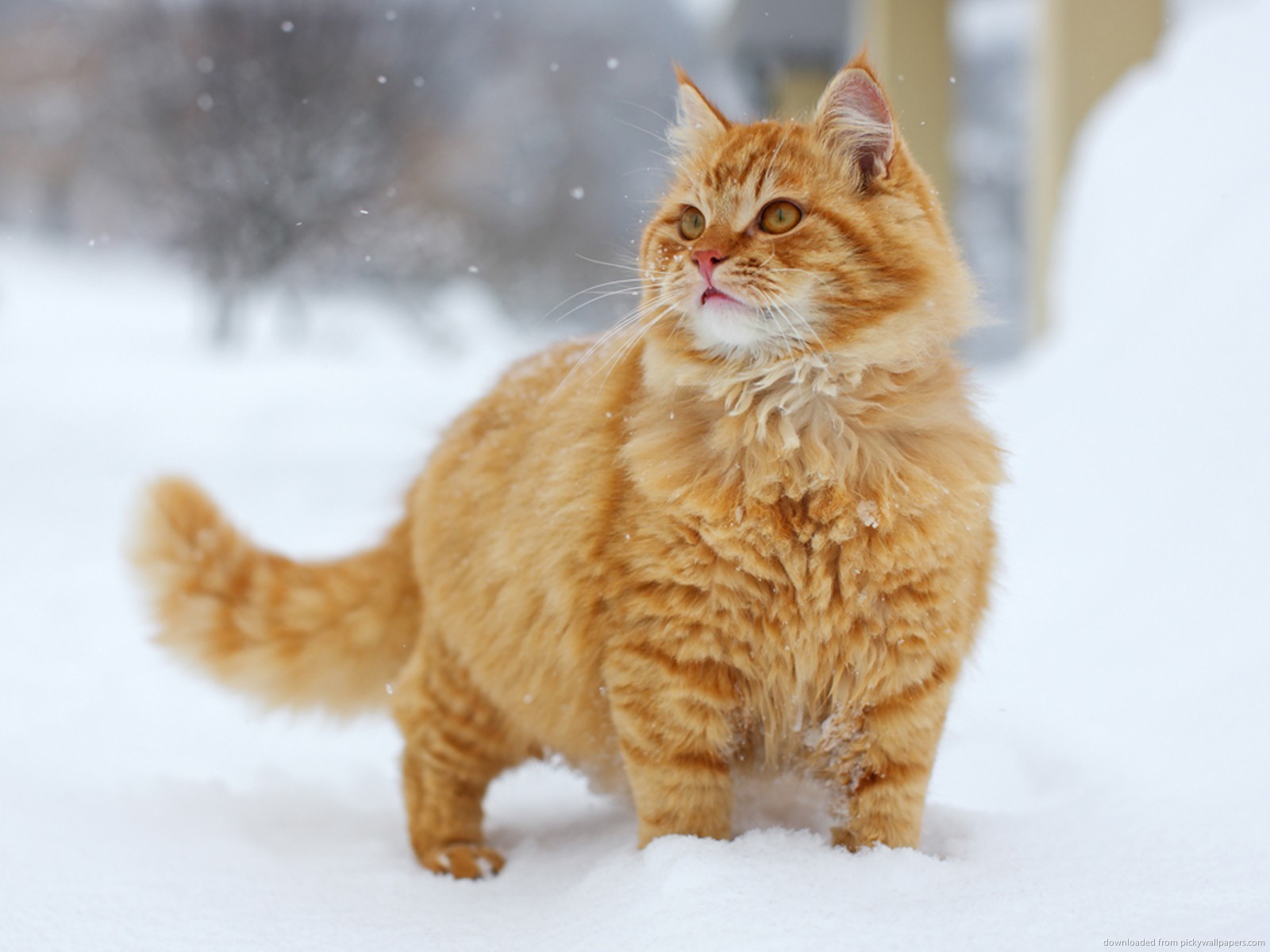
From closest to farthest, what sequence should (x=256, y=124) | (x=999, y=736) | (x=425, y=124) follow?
1. (x=999, y=736)
2. (x=256, y=124)
3. (x=425, y=124)

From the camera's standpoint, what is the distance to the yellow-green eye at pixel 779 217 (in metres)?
1.75

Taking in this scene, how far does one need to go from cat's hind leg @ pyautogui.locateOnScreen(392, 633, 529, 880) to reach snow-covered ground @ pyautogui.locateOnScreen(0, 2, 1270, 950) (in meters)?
0.10

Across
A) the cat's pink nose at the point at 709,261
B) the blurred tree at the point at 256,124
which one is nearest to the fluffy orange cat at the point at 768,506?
the cat's pink nose at the point at 709,261

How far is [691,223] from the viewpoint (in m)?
1.89

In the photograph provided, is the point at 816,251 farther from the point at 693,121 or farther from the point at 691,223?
the point at 693,121

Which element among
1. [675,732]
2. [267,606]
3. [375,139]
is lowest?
[675,732]

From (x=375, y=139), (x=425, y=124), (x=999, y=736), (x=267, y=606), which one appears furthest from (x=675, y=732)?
(x=425, y=124)

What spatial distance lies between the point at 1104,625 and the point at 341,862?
220 centimetres

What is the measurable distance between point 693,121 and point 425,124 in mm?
8428

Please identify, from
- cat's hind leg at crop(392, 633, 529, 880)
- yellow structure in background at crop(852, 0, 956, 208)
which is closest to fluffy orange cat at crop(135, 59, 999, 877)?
cat's hind leg at crop(392, 633, 529, 880)

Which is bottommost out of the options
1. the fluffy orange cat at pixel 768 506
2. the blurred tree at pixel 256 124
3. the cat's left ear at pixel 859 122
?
the fluffy orange cat at pixel 768 506

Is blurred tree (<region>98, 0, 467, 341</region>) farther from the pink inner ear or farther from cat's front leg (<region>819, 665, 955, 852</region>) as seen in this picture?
cat's front leg (<region>819, 665, 955, 852</region>)

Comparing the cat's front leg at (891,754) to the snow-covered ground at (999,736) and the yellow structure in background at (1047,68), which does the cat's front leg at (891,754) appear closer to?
the snow-covered ground at (999,736)

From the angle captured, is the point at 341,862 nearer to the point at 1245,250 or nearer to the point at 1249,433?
the point at 1249,433
